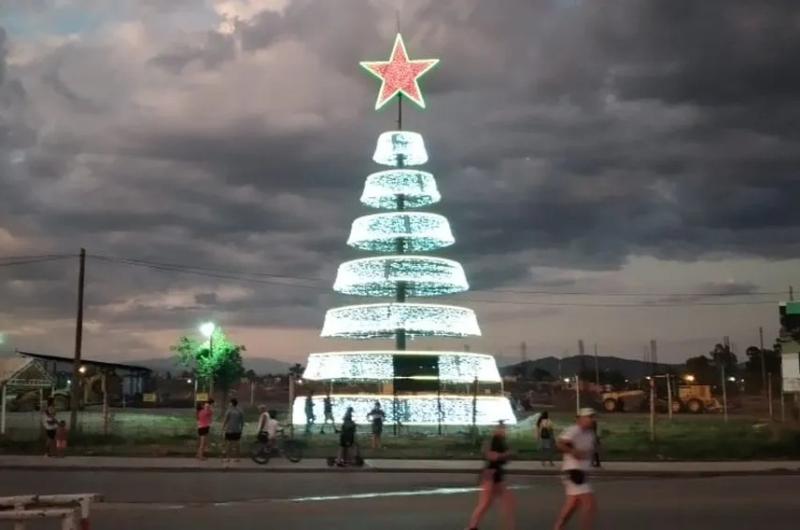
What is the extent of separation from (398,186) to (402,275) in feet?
13.5

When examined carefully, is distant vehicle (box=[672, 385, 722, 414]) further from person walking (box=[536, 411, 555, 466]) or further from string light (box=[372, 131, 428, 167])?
person walking (box=[536, 411, 555, 466])

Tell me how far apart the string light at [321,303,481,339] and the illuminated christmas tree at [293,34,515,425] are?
0.04m

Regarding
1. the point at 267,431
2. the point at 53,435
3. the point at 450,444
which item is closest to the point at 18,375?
the point at 53,435

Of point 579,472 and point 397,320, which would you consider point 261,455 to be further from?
point 397,320

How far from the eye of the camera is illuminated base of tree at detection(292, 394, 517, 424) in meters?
41.5

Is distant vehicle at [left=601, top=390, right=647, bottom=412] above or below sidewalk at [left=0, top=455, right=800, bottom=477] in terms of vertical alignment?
above

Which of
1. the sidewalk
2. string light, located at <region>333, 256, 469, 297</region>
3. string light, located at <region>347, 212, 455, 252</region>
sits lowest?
the sidewalk

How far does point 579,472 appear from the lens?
12.5 metres

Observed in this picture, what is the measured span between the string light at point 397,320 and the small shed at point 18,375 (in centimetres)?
1199

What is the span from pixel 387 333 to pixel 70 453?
56.3 ft

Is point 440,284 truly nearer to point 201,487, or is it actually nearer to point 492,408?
point 492,408

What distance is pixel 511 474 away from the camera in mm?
24578

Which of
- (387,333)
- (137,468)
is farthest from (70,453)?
(387,333)

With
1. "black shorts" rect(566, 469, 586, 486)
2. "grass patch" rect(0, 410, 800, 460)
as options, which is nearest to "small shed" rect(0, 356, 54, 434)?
"grass patch" rect(0, 410, 800, 460)
